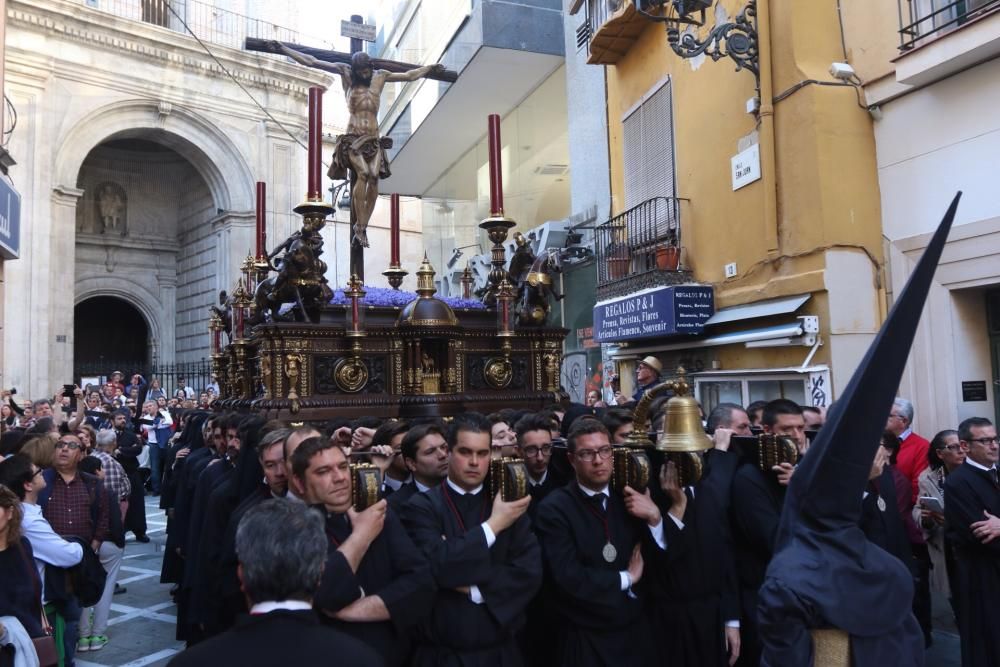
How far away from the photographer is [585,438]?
340cm

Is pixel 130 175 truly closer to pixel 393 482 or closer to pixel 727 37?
pixel 727 37

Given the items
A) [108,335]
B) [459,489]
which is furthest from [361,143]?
[108,335]

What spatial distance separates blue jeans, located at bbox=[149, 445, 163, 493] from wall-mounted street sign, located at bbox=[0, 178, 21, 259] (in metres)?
7.08

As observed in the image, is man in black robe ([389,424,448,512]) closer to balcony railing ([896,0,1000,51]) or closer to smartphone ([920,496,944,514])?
smartphone ([920,496,944,514])

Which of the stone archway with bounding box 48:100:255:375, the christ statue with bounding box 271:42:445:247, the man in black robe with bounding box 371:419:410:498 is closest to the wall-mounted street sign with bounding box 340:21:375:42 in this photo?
the christ statue with bounding box 271:42:445:247

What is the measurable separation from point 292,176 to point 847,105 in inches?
714

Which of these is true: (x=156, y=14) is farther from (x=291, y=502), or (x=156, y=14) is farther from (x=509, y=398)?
(x=291, y=502)

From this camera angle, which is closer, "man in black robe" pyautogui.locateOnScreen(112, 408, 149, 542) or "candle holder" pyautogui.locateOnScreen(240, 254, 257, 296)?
"man in black robe" pyautogui.locateOnScreen(112, 408, 149, 542)

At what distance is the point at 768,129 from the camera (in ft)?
28.6

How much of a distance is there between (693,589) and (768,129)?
21.7ft

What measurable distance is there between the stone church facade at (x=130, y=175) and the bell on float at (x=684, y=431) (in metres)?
19.3

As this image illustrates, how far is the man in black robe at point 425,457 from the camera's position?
3611 mm

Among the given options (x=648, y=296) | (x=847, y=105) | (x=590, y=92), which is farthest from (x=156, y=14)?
(x=847, y=105)

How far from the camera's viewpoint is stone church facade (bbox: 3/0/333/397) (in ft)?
62.2
